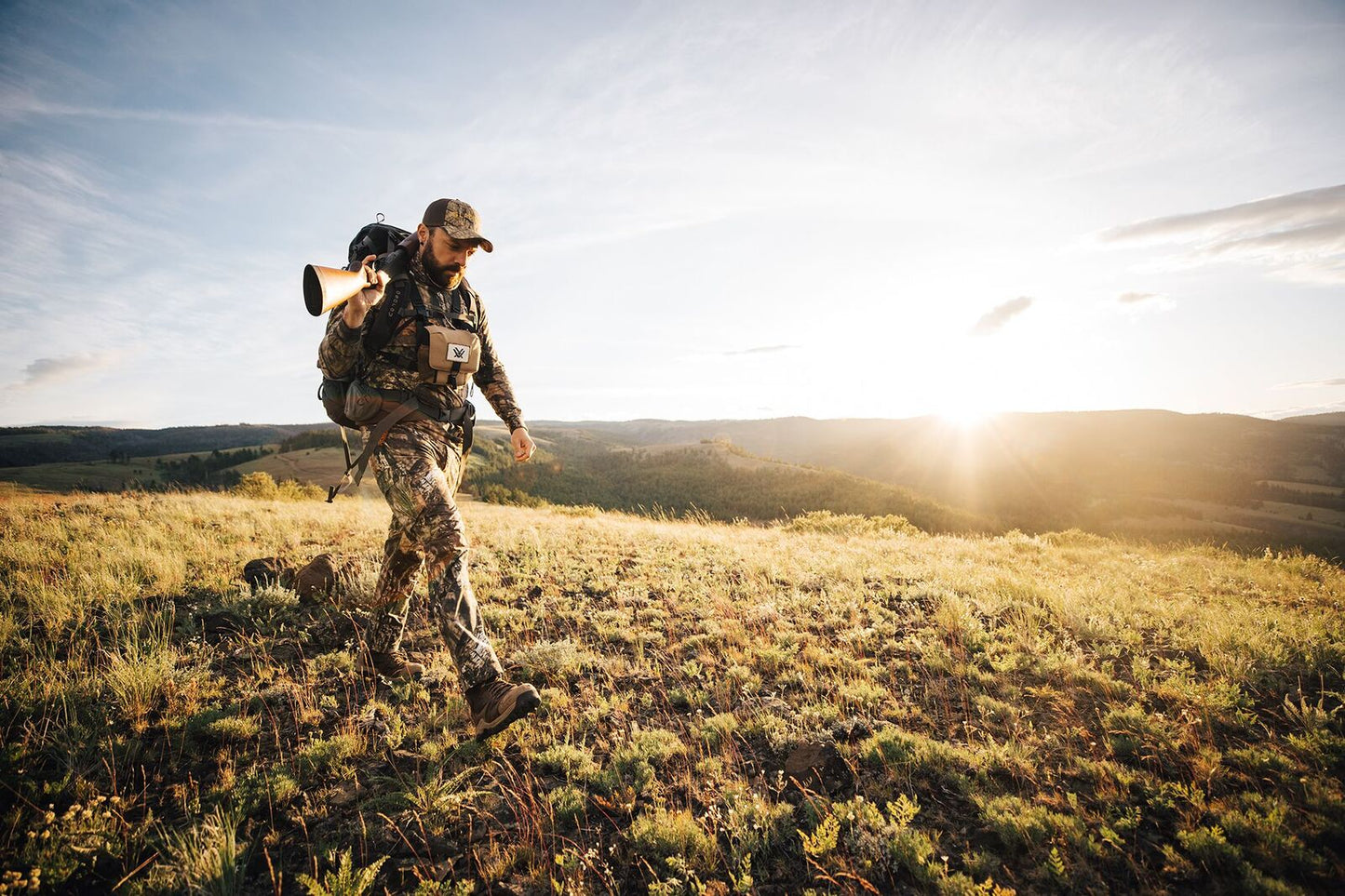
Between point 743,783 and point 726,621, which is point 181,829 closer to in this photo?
point 743,783

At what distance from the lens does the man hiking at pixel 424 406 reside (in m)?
3.52

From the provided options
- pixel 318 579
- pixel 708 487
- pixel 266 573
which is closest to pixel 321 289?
pixel 318 579

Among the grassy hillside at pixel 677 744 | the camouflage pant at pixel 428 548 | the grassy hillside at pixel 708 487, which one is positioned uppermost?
the camouflage pant at pixel 428 548

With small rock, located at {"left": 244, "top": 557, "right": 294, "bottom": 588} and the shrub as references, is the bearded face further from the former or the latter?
the shrub

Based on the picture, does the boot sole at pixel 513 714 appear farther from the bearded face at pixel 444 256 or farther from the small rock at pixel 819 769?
the bearded face at pixel 444 256

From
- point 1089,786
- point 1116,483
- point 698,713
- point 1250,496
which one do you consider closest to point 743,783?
point 698,713

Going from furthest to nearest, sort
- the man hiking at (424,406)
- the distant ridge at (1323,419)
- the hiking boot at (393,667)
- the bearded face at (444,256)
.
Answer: the distant ridge at (1323,419) → the hiking boot at (393,667) → the bearded face at (444,256) → the man hiking at (424,406)

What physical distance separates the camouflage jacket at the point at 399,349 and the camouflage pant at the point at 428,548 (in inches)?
12.0

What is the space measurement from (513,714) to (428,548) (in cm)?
129

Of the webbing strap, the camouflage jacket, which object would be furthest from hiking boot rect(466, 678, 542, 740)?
the camouflage jacket

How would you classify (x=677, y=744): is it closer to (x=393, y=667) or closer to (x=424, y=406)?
(x=393, y=667)

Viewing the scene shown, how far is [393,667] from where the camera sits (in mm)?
4207

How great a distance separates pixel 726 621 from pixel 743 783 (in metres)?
2.38

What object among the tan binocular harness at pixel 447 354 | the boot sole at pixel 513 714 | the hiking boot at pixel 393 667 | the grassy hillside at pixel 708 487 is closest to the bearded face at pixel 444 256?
the tan binocular harness at pixel 447 354
